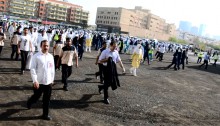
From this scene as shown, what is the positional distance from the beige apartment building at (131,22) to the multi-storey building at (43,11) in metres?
9.40

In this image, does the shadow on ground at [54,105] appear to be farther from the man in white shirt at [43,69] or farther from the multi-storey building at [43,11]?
the multi-storey building at [43,11]

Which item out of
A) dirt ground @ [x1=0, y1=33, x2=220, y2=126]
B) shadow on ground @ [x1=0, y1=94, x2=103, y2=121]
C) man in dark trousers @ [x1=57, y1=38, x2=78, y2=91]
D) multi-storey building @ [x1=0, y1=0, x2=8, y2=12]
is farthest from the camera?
multi-storey building @ [x1=0, y1=0, x2=8, y2=12]

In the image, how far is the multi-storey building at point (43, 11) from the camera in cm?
11756

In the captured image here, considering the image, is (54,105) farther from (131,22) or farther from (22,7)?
(131,22)

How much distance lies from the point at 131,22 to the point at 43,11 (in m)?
43.7

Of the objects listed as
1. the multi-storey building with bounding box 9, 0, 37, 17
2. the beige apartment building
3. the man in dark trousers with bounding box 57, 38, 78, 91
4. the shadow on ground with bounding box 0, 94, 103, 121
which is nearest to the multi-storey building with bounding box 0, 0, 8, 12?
the multi-storey building with bounding box 9, 0, 37, 17

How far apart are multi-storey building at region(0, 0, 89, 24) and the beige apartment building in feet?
30.8

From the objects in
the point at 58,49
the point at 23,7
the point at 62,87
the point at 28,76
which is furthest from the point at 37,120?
the point at 23,7

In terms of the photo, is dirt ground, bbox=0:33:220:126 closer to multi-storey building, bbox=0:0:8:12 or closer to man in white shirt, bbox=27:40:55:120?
man in white shirt, bbox=27:40:55:120

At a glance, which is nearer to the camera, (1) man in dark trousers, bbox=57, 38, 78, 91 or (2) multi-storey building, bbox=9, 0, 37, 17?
(1) man in dark trousers, bbox=57, 38, 78, 91

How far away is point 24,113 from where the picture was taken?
661 cm

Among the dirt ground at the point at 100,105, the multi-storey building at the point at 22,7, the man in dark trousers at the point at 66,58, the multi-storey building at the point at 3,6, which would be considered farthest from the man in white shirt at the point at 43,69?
the multi-storey building at the point at 3,6

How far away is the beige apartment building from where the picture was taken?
120 m

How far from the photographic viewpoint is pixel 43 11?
12900 cm
